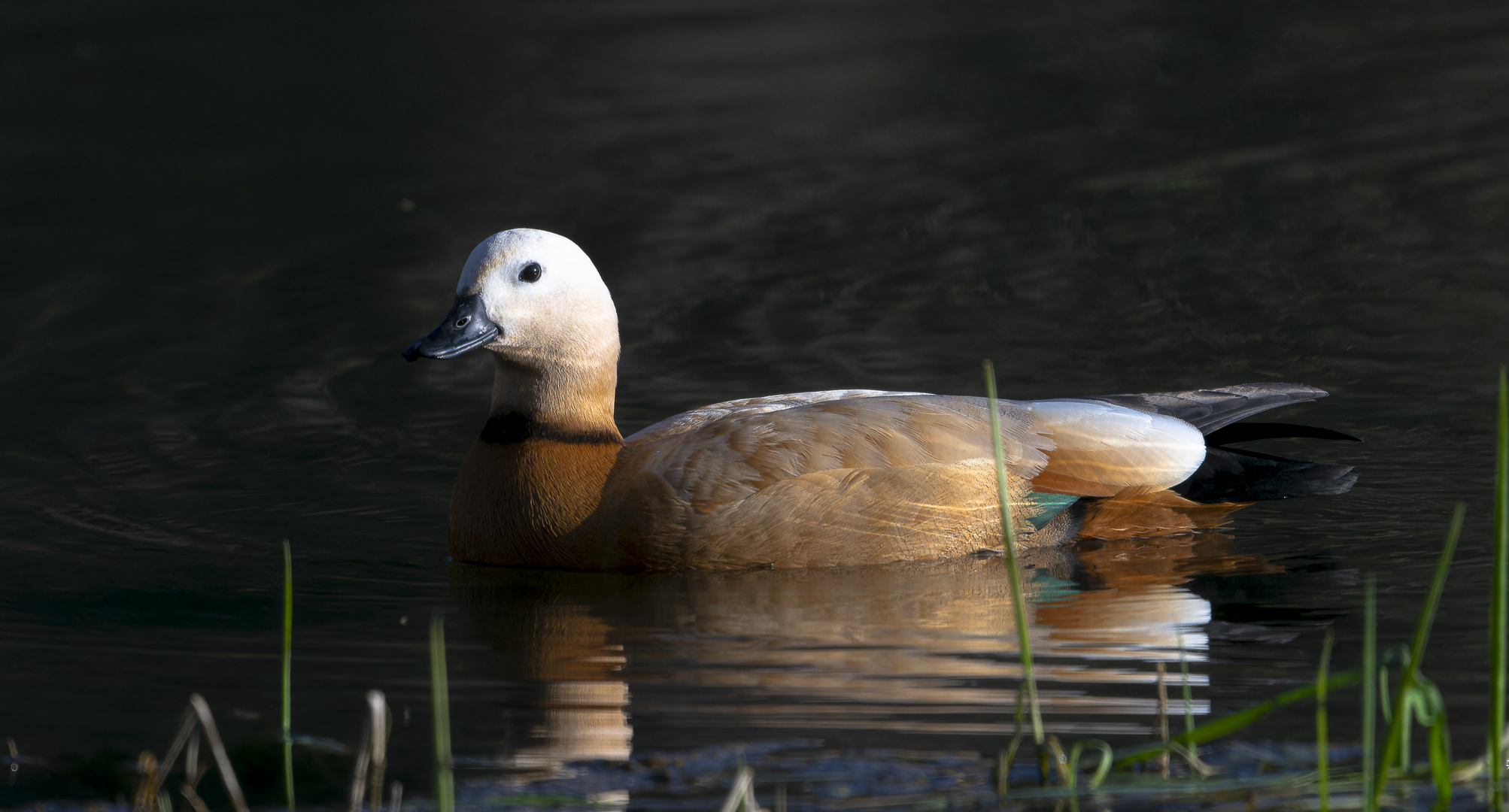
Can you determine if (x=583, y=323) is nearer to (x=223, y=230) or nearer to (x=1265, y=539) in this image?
(x=1265, y=539)

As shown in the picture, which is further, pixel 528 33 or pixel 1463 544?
pixel 528 33

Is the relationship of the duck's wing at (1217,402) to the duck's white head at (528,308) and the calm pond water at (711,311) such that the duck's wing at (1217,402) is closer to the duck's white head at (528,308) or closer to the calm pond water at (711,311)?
the calm pond water at (711,311)

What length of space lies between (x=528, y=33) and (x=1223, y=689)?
13.4 meters

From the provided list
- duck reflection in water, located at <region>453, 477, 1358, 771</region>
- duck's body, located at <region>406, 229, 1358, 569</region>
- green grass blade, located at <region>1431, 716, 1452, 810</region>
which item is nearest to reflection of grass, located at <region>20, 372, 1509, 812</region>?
green grass blade, located at <region>1431, 716, 1452, 810</region>

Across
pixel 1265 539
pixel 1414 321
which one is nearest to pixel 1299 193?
pixel 1414 321

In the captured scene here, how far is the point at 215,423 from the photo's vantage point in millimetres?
9250

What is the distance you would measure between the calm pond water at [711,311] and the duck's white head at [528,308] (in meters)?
0.89

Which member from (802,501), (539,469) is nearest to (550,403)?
(539,469)

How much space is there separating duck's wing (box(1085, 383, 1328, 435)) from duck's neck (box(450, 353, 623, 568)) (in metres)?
2.15

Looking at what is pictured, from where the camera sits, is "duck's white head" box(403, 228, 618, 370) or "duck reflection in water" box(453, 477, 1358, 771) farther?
"duck's white head" box(403, 228, 618, 370)

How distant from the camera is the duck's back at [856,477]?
6461mm

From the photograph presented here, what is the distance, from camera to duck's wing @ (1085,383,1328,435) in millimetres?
7078

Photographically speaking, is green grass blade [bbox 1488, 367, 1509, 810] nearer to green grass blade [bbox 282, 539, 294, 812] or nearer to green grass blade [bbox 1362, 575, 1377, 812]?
green grass blade [bbox 1362, 575, 1377, 812]

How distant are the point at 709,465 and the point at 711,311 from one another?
14.8ft
